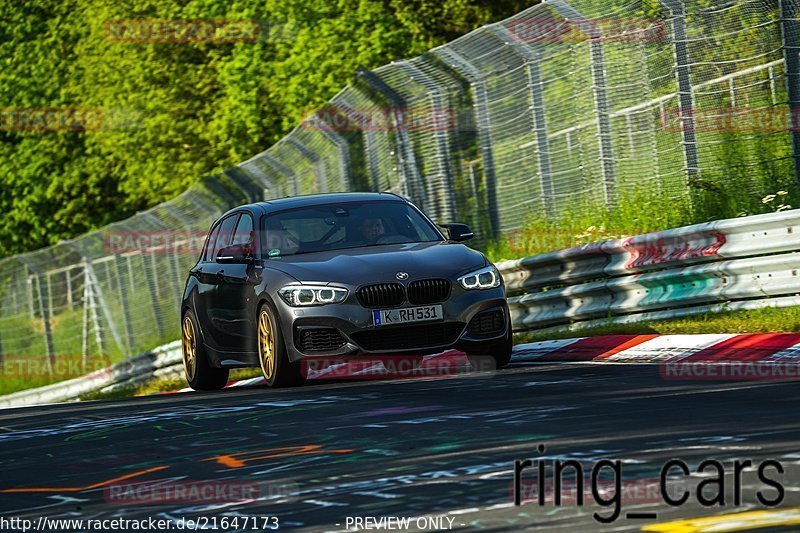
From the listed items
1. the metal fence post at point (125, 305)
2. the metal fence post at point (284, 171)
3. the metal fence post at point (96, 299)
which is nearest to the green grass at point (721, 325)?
the metal fence post at point (284, 171)

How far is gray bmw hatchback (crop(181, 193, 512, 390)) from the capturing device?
13.0 metres

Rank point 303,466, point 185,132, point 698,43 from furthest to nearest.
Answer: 1. point 185,132
2. point 698,43
3. point 303,466

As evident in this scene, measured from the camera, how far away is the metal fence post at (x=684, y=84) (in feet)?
54.5

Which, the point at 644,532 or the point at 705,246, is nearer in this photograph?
the point at 644,532

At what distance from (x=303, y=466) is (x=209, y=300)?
7261 mm

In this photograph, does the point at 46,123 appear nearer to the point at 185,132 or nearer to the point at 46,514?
the point at 185,132

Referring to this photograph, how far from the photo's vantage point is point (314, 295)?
13023mm

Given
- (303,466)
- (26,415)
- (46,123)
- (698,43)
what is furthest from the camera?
(46,123)

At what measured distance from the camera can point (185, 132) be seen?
149ft

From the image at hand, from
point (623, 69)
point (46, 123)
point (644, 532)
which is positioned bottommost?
→ point (644, 532)

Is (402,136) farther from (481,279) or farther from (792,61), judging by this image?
(481,279)

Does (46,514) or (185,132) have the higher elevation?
(185,132)

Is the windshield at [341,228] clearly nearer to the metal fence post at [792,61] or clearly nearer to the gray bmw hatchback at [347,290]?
the gray bmw hatchback at [347,290]

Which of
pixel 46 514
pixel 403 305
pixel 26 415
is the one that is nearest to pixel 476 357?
pixel 403 305
